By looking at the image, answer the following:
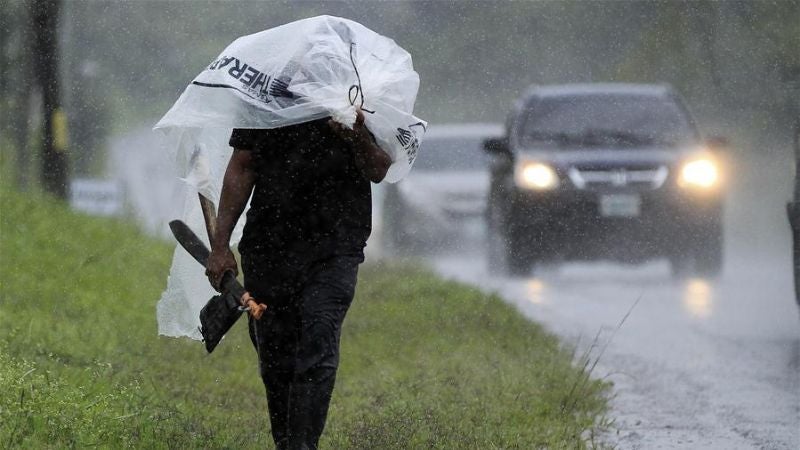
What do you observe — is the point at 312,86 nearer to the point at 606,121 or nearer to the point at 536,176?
the point at 536,176

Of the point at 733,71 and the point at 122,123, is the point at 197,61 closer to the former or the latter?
the point at 733,71

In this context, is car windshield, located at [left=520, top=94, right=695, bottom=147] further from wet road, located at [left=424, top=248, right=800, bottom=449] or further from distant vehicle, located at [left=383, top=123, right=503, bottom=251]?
distant vehicle, located at [left=383, top=123, right=503, bottom=251]

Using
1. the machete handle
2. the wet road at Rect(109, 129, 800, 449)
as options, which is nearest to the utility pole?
the wet road at Rect(109, 129, 800, 449)

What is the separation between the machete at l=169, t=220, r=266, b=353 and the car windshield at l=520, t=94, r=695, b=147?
9.13 m

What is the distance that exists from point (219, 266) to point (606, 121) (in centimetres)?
999

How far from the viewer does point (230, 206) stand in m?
5.77

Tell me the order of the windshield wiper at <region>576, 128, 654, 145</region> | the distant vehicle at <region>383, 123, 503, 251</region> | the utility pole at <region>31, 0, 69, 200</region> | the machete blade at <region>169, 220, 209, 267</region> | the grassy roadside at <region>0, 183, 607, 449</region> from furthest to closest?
the utility pole at <region>31, 0, 69, 200</region>, the distant vehicle at <region>383, 123, 503, 251</region>, the windshield wiper at <region>576, 128, 654, 145</region>, the grassy roadside at <region>0, 183, 607, 449</region>, the machete blade at <region>169, 220, 209, 267</region>

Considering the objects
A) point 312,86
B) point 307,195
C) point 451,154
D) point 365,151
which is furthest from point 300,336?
point 451,154

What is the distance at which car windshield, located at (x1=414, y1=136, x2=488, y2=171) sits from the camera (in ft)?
68.3

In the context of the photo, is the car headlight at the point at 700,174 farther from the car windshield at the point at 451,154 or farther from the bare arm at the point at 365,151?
the bare arm at the point at 365,151

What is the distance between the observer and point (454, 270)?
16859 mm

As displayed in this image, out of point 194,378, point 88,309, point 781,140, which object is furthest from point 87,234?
point 781,140

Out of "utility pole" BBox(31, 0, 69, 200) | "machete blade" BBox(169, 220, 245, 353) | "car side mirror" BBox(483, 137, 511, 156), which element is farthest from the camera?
"utility pole" BBox(31, 0, 69, 200)

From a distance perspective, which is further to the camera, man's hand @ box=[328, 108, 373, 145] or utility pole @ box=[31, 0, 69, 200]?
utility pole @ box=[31, 0, 69, 200]
